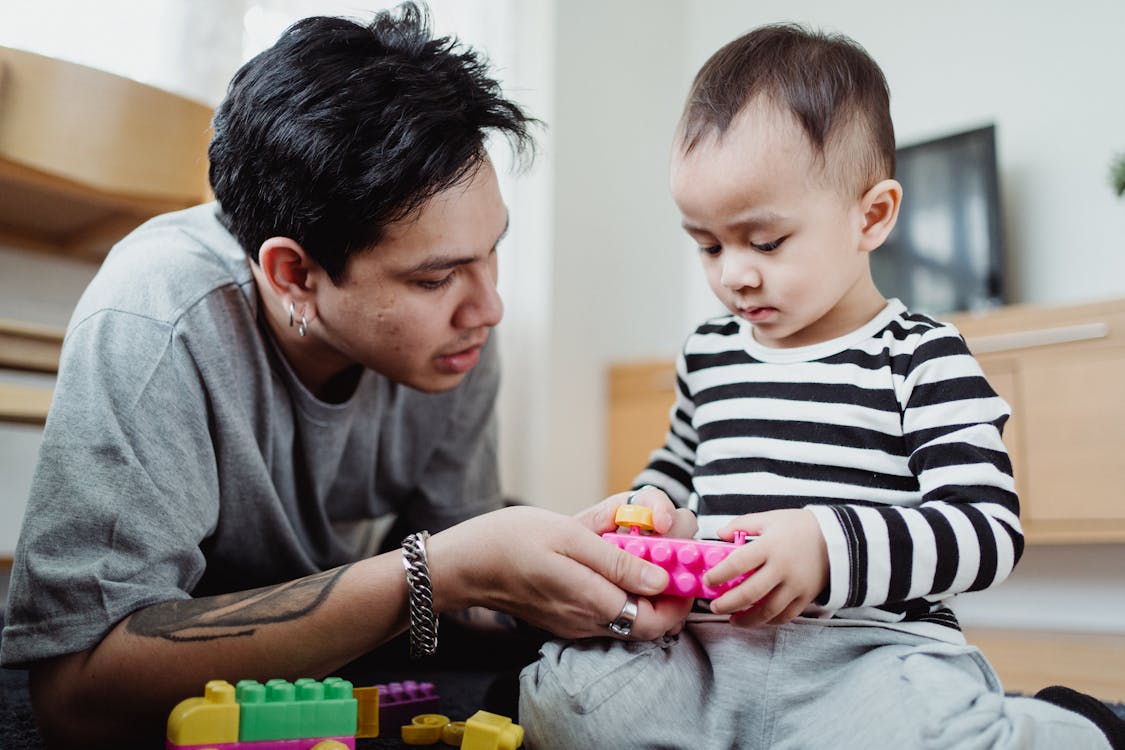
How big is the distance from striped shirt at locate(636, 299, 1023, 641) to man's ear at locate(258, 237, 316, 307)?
1.35 feet

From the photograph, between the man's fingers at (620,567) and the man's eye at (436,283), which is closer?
the man's fingers at (620,567)

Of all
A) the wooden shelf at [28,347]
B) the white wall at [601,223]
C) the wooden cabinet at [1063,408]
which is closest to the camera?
the wooden shelf at [28,347]

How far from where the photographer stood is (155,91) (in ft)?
5.15

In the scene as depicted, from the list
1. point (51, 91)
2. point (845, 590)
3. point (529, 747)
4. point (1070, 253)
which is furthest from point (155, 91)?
point (1070, 253)

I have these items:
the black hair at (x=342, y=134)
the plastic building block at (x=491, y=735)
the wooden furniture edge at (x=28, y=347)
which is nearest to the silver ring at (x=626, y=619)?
the plastic building block at (x=491, y=735)

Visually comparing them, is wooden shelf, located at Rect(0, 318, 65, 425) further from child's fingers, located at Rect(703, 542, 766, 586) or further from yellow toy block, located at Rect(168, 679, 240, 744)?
child's fingers, located at Rect(703, 542, 766, 586)

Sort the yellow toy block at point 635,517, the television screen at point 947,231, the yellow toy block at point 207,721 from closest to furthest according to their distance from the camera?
Answer: the yellow toy block at point 207,721 → the yellow toy block at point 635,517 → the television screen at point 947,231

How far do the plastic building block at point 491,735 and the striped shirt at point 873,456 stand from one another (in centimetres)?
25

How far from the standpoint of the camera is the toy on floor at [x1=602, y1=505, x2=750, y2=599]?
0.69 m

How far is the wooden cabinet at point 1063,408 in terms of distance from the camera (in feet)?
6.46

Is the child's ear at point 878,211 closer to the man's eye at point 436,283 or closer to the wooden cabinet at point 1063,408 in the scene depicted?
the man's eye at point 436,283

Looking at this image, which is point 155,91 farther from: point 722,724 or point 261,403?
point 722,724

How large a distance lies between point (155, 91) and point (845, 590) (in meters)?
1.39

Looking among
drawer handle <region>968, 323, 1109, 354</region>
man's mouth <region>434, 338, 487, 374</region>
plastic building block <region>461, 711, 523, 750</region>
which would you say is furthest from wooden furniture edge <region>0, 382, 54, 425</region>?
drawer handle <region>968, 323, 1109, 354</region>
